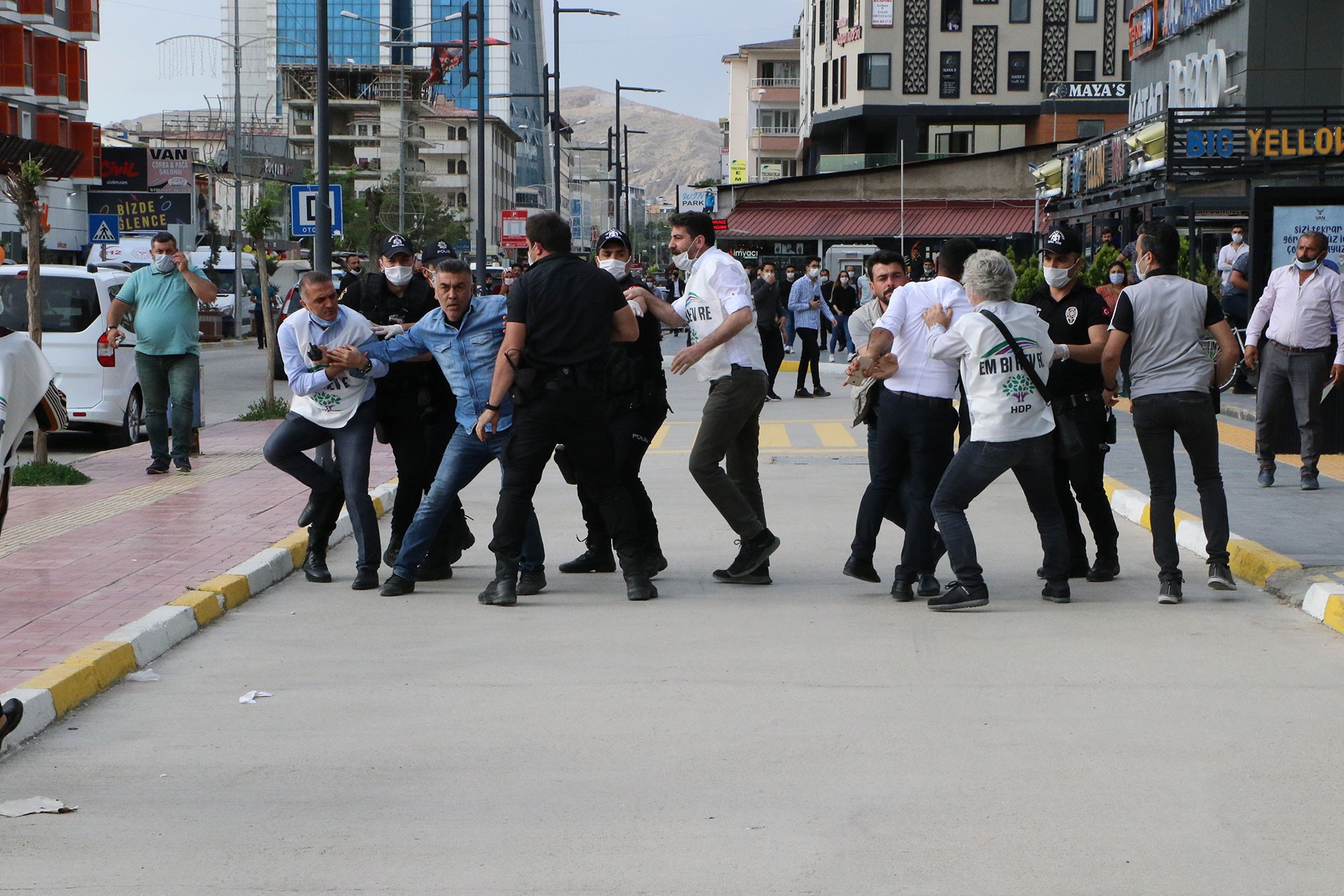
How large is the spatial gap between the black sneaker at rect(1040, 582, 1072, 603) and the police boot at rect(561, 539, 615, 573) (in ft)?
8.34

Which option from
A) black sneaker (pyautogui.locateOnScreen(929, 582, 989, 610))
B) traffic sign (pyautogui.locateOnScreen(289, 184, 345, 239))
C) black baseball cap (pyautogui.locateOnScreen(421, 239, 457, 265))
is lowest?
black sneaker (pyautogui.locateOnScreen(929, 582, 989, 610))

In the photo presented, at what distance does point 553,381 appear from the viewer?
26.9ft

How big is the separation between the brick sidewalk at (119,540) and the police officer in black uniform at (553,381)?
69.3 inches

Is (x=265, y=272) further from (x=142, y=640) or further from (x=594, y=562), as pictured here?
(x=142, y=640)

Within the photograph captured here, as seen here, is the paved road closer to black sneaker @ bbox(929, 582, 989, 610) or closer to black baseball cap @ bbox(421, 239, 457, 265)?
black sneaker @ bbox(929, 582, 989, 610)

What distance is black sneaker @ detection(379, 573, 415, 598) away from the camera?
875cm

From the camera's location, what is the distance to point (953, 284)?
846cm

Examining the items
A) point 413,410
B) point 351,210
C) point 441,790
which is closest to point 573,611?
point 413,410

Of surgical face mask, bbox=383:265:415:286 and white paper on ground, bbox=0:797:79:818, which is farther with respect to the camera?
surgical face mask, bbox=383:265:415:286

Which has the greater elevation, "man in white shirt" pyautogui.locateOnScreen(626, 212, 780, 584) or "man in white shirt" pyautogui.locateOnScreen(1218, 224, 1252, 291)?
"man in white shirt" pyautogui.locateOnScreen(1218, 224, 1252, 291)

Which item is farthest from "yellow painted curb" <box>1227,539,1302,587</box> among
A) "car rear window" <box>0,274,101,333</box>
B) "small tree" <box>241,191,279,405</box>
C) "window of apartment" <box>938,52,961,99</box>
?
"window of apartment" <box>938,52,961,99</box>

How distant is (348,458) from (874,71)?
230ft

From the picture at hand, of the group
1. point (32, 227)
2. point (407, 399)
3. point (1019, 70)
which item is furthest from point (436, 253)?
point (1019, 70)

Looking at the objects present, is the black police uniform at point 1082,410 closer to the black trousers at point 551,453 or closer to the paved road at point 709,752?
the paved road at point 709,752
